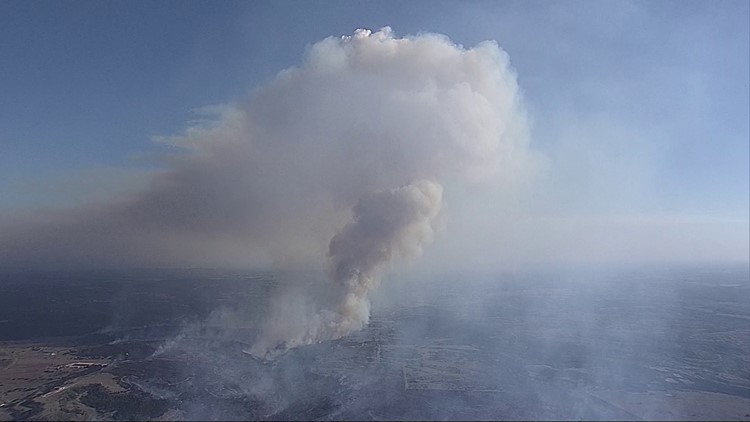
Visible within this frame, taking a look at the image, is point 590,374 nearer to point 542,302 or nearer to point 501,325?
point 501,325

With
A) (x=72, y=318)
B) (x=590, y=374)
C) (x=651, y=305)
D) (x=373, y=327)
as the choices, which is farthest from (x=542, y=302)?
(x=72, y=318)

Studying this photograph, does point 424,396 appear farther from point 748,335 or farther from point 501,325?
point 748,335

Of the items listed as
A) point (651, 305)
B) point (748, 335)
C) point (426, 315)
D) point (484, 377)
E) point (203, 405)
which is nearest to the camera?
point (203, 405)

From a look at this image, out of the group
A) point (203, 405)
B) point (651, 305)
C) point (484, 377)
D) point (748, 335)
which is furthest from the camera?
point (651, 305)

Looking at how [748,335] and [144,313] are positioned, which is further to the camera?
[144,313]

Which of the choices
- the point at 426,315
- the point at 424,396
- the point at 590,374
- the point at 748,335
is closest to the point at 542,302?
the point at 426,315

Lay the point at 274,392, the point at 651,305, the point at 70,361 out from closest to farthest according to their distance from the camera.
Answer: the point at 274,392
the point at 70,361
the point at 651,305
